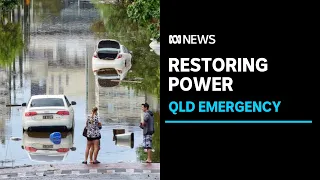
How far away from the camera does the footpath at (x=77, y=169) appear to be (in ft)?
72.8

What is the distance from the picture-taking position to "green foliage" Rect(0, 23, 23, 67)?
142ft

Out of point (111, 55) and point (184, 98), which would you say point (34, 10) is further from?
point (184, 98)

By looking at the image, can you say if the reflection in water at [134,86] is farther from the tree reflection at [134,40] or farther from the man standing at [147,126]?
the man standing at [147,126]

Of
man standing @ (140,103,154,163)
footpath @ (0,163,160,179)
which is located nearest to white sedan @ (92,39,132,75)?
man standing @ (140,103,154,163)

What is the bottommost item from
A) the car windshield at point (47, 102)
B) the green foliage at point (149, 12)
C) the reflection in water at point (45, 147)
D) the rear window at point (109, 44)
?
the reflection in water at point (45, 147)

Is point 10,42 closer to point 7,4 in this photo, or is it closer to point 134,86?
point 7,4

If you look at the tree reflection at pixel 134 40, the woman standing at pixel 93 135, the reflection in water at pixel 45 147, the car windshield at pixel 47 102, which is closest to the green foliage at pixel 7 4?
the tree reflection at pixel 134 40

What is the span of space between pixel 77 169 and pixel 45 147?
289 cm

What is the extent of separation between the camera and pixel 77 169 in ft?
74.3

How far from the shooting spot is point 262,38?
1275 cm

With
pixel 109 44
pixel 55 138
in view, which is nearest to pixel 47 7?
pixel 109 44

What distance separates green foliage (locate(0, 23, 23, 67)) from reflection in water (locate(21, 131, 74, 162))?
14915 mm

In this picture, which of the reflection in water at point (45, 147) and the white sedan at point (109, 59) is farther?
the white sedan at point (109, 59)

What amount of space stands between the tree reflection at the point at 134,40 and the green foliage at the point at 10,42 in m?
3.90
